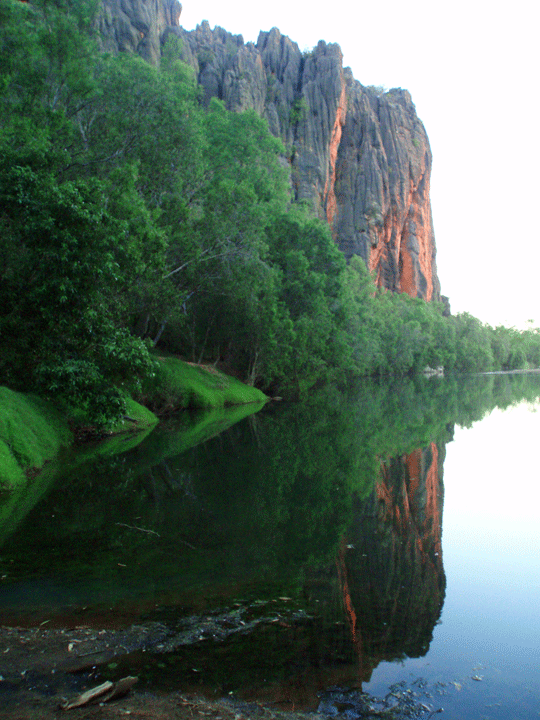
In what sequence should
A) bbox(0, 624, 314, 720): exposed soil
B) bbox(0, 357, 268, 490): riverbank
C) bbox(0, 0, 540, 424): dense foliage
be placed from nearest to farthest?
bbox(0, 624, 314, 720): exposed soil < bbox(0, 357, 268, 490): riverbank < bbox(0, 0, 540, 424): dense foliage

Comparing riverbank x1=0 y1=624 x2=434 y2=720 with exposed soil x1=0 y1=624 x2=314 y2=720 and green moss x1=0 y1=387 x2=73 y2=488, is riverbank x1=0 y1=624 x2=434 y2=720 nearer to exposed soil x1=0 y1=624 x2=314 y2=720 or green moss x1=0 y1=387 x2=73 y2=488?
exposed soil x1=0 y1=624 x2=314 y2=720

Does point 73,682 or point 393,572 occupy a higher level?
point 73,682

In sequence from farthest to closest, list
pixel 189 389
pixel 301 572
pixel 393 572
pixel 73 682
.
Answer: pixel 189 389 → pixel 393 572 → pixel 301 572 → pixel 73 682

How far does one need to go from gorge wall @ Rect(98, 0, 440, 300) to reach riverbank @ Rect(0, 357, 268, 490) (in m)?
49.3

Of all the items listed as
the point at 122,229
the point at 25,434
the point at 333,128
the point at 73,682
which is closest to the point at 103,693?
the point at 73,682

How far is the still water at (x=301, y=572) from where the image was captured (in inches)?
180

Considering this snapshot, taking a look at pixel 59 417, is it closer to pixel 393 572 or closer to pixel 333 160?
pixel 393 572

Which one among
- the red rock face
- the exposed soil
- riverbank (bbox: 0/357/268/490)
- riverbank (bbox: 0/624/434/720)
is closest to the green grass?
riverbank (bbox: 0/357/268/490)

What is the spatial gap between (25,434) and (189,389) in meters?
16.6

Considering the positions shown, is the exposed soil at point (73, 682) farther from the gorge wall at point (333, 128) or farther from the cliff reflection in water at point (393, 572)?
the gorge wall at point (333, 128)

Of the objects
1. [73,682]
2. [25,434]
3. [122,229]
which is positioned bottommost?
[73,682]

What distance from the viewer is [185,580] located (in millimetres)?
6504

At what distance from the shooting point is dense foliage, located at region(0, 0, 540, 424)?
47.7 ft

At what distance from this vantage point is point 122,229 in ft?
51.1
